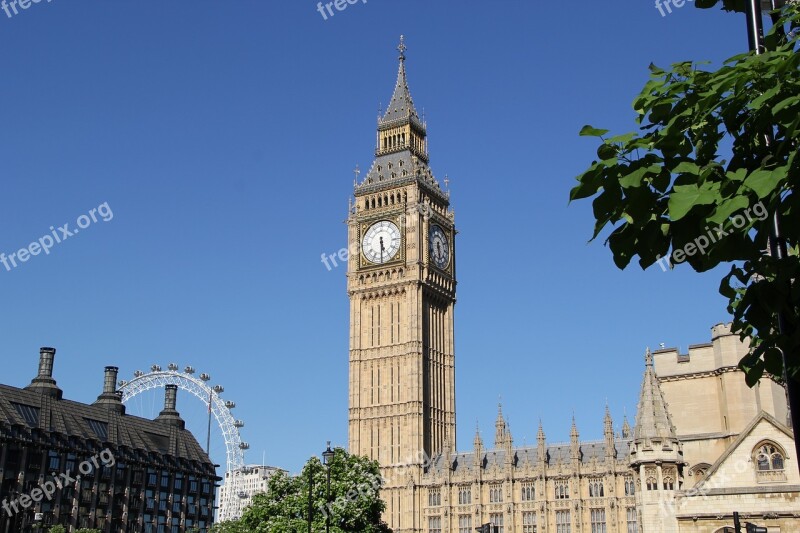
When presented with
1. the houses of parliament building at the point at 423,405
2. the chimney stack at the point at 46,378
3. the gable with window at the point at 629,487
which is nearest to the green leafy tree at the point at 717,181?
the houses of parliament building at the point at 423,405

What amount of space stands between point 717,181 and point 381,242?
10207cm

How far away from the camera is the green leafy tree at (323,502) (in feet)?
203

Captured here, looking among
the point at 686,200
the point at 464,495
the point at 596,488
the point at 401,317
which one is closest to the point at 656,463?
the point at 686,200

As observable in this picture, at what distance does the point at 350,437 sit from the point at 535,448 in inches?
826

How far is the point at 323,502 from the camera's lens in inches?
2468

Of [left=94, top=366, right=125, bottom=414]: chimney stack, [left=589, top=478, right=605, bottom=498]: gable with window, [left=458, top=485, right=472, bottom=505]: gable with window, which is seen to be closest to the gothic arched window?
Result: [left=589, top=478, right=605, bottom=498]: gable with window

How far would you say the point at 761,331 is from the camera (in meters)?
9.95

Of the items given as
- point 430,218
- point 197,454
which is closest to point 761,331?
point 430,218

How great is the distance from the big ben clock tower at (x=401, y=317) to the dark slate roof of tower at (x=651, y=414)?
6567 centimetres

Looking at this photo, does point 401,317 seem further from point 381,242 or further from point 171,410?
point 171,410

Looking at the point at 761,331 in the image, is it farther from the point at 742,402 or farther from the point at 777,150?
the point at 742,402

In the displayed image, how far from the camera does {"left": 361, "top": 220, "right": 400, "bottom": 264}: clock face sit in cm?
10969

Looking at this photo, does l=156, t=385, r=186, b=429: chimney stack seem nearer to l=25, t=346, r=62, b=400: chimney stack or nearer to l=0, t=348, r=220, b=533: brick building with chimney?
l=0, t=348, r=220, b=533: brick building with chimney

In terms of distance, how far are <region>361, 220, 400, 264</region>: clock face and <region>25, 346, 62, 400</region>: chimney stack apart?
37284 millimetres
